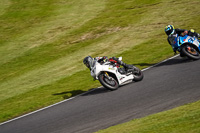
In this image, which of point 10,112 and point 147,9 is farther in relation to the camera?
point 147,9

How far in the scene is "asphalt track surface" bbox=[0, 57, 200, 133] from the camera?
10211mm

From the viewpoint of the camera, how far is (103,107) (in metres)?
11.7

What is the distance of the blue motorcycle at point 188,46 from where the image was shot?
14.6m

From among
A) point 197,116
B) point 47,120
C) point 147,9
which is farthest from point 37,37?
point 197,116

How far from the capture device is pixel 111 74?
1367 centimetres

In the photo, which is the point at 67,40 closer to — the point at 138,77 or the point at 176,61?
the point at 176,61

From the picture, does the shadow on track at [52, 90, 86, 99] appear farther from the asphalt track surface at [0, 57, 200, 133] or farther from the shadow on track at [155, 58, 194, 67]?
the shadow on track at [155, 58, 194, 67]

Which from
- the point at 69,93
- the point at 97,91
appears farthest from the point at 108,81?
the point at 69,93

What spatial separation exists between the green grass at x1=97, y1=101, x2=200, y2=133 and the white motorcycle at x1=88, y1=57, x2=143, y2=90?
4195 millimetres

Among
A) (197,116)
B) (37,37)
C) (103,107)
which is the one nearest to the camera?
(197,116)

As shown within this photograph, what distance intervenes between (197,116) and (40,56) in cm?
1609

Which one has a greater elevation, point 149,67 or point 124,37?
point 124,37

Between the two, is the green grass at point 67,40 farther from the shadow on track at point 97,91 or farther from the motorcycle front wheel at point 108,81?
the motorcycle front wheel at point 108,81

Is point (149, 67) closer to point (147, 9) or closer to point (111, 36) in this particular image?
point (111, 36)
